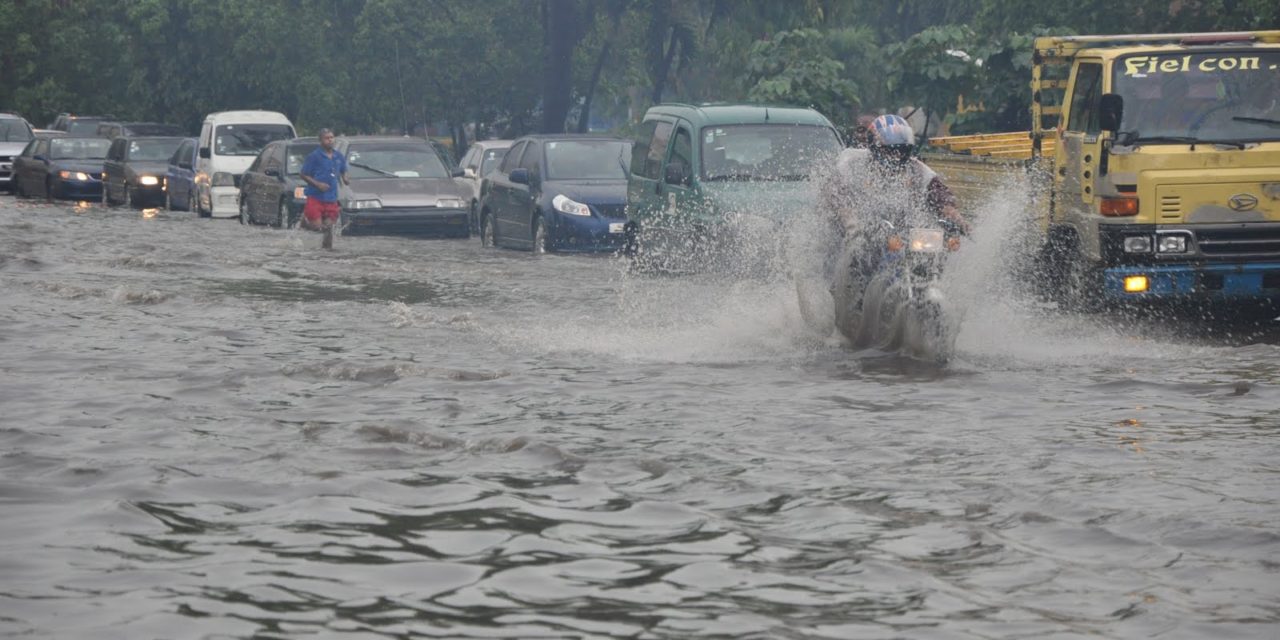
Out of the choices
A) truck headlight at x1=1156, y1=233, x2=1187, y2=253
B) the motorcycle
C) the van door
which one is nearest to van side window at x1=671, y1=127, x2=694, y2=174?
the van door

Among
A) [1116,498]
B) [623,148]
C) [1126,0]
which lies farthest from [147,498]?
[1126,0]

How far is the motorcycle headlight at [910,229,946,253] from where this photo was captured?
458 inches

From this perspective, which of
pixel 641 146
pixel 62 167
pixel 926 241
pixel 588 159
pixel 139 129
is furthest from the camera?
pixel 139 129

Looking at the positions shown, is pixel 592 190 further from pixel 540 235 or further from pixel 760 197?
pixel 760 197

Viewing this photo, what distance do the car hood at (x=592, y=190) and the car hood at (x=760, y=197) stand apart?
4.29 m

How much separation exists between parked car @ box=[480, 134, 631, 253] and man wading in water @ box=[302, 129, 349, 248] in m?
2.18

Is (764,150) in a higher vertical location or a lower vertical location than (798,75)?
lower

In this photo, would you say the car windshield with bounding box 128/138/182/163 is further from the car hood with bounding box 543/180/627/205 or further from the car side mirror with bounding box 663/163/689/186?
the car side mirror with bounding box 663/163/689/186

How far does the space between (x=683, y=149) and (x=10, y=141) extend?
1231 inches

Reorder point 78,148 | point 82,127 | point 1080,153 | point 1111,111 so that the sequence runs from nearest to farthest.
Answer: point 1111,111 → point 1080,153 → point 78,148 → point 82,127

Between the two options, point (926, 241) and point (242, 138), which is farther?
point (242, 138)

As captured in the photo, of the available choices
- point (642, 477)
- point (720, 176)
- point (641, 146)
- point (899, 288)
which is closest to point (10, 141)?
point (641, 146)

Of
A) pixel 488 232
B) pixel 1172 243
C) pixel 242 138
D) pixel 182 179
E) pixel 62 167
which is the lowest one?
pixel 488 232

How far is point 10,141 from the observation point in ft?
150
